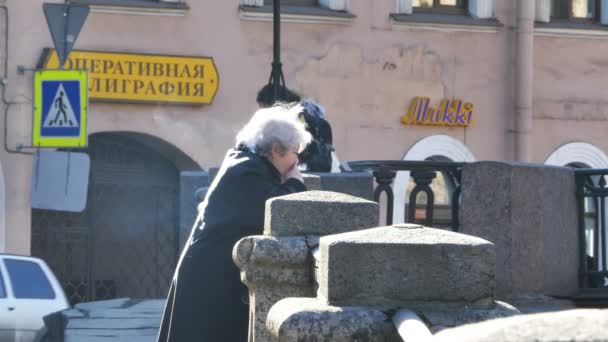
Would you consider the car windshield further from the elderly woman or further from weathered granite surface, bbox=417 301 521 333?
weathered granite surface, bbox=417 301 521 333

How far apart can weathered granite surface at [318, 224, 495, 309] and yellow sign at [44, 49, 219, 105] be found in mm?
15246

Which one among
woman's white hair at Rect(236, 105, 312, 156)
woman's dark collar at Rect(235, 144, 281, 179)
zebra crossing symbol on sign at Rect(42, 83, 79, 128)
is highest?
zebra crossing symbol on sign at Rect(42, 83, 79, 128)

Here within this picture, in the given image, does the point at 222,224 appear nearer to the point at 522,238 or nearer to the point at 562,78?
the point at 522,238

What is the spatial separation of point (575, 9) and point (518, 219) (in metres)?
14.0

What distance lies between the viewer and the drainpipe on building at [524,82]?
69.1 feet

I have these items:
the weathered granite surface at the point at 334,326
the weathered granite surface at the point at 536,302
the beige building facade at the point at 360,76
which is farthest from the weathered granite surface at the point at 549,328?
the beige building facade at the point at 360,76

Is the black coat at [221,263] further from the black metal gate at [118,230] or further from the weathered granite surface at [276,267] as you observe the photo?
the black metal gate at [118,230]

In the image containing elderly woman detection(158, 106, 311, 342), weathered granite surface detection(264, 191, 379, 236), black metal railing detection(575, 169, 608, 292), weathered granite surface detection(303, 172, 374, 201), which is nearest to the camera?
weathered granite surface detection(264, 191, 379, 236)

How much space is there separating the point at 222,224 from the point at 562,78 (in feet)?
53.5

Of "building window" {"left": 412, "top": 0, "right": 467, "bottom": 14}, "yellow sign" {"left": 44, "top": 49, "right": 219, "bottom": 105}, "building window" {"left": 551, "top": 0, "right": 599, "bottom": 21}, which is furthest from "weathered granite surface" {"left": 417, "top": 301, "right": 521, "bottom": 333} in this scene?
"building window" {"left": 551, "top": 0, "right": 599, "bottom": 21}

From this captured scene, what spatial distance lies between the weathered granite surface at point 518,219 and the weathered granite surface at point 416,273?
4.51m

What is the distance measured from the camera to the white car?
1548 cm

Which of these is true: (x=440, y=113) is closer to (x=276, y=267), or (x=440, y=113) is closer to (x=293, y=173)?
(x=293, y=173)

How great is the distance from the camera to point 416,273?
12.1ft
